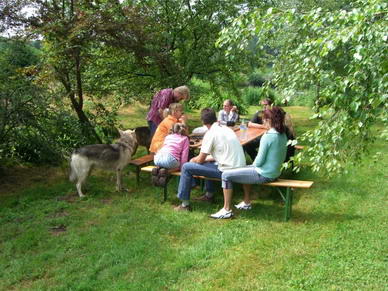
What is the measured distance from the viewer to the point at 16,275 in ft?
13.3

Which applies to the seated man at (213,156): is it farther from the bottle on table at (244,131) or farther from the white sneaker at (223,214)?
the bottle on table at (244,131)

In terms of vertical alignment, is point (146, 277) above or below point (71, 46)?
below

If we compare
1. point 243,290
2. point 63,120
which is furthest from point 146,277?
point 63,120

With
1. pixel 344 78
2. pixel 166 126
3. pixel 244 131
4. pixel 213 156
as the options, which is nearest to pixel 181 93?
pixel 166 126

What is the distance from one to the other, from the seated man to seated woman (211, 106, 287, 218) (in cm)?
16

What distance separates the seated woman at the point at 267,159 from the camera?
504 cm

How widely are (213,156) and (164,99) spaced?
7.12 feet

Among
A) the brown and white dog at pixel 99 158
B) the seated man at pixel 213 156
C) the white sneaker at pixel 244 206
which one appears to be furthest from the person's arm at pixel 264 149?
the brown and white dog at pixel 99 158

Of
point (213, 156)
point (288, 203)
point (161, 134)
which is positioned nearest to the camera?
point (288, 203)

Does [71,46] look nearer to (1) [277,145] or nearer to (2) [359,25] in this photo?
(1) [277,145]

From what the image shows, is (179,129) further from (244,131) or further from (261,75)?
(261,75)

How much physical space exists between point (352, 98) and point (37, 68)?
20.6 feet

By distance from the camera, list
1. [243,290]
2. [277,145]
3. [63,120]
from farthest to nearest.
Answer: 1. [63,120]
2. [277,145]
3. [243,290]

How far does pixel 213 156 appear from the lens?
17.8 ft
